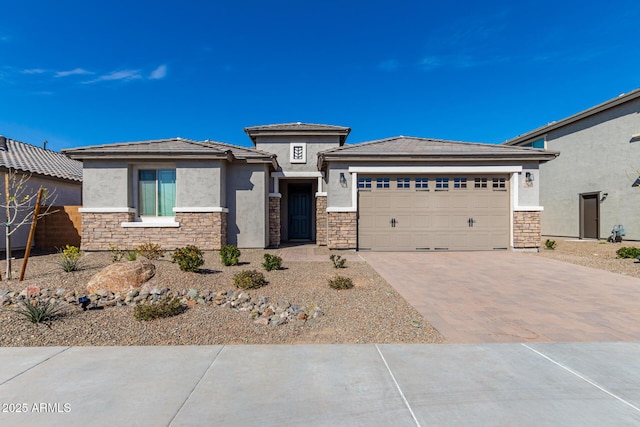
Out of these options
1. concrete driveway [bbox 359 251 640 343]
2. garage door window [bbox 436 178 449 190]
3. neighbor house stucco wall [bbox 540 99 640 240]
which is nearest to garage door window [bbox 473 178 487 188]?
garage door window [bbox 436 178 449 190]

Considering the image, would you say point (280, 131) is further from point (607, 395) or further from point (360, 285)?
point (607, 395)

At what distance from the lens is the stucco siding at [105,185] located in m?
11.6

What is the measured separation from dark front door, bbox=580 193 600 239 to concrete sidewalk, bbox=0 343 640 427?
16878mm

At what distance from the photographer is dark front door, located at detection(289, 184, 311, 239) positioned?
1616 centimetres

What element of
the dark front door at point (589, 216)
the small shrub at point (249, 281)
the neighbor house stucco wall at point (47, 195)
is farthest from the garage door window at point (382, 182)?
the dark front door at point (589, 216)

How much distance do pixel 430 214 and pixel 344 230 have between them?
3.31 m

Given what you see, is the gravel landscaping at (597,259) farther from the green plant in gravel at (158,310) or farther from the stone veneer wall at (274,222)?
the green plant in gravel at (158,310)

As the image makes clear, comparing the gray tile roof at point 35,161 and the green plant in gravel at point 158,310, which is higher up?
the gray tile roof at point 35,161

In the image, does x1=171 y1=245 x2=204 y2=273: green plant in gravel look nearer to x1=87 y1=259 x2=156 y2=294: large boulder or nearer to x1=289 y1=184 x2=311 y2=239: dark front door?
x1=87 y1=259 x2=156 y2=294: large boulder

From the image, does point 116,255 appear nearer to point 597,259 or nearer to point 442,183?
point 442,183

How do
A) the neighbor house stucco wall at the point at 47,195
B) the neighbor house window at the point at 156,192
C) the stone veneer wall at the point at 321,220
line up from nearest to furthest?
the neighbor house stucco wall at the point at 47,195 → the neighbor house window at the point at 156,192 → the stone veneer wall at the point at 321,220

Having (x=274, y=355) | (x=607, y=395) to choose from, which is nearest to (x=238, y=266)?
(x=274, y=355)

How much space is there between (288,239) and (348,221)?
5012 millimetres

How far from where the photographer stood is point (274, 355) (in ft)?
12.1
